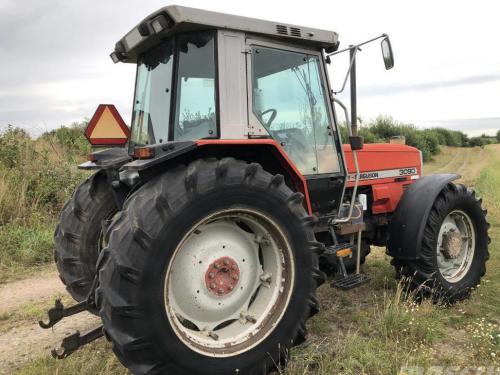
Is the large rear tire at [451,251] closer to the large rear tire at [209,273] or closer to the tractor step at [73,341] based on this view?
the large rear tire at [209,273]

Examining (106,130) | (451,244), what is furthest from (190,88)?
(451,244)

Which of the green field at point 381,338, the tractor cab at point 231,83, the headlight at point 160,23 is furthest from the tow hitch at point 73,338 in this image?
the headlight at point 160,23

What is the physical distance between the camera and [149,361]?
230 centimetres

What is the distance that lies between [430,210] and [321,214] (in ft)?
3.48

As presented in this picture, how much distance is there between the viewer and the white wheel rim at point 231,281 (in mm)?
2697

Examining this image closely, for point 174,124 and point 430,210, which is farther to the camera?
point 430,210

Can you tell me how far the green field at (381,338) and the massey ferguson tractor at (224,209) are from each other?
24 cm

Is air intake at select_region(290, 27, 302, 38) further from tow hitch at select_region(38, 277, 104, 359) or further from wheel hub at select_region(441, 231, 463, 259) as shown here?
wheel hub at select_region(441, 231, 463, 259)

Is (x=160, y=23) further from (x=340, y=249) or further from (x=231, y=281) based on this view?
(x=340, y=249)

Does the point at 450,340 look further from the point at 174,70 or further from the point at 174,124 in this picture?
the point at 174,70

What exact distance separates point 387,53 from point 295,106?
0.81m

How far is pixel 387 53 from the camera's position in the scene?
3.47m

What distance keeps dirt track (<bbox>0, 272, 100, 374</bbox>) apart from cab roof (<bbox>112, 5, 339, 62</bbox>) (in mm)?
2150

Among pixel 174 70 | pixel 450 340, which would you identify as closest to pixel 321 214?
pixel 450 340
